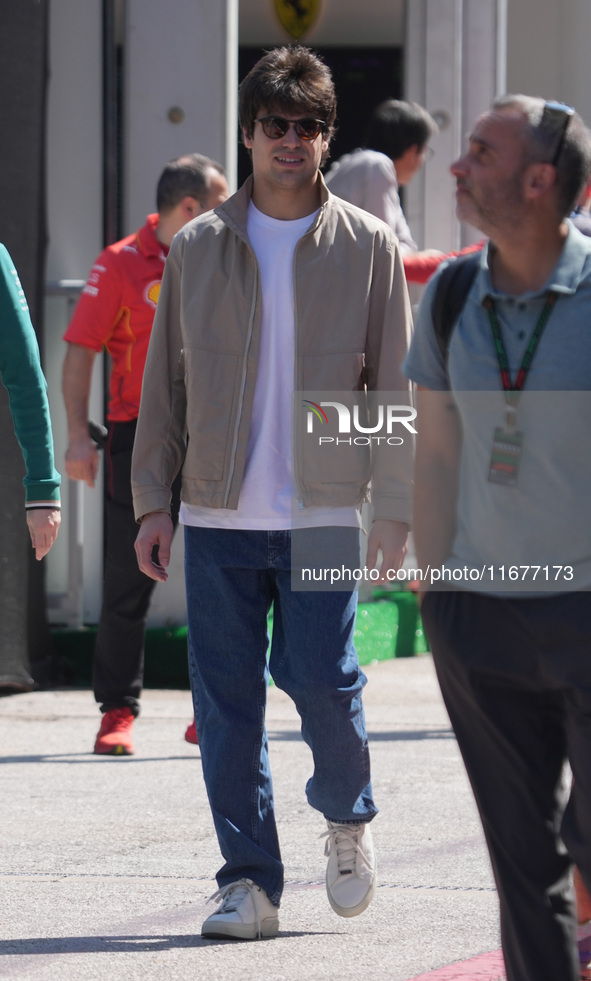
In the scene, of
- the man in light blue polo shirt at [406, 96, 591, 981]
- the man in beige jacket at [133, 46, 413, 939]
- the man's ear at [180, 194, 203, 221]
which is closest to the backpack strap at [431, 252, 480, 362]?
the man in light blue polo shirt at [406, 96, 591, 981]

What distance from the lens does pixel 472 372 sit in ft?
9.06

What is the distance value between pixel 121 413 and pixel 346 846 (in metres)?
2.66

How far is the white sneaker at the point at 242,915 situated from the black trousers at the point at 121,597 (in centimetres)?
239

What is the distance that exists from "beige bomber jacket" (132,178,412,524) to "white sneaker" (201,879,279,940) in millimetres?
895

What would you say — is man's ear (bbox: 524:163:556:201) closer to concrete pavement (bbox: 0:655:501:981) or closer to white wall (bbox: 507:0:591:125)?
concrete pavement (bbox: 0:655:501:981)

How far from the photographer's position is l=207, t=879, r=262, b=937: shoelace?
381 cm

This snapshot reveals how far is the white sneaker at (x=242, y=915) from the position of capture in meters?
3.79

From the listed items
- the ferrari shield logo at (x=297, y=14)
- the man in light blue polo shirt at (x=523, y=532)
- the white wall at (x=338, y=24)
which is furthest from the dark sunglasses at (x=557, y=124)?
the ferrari shield logo at (x=297, y=14)

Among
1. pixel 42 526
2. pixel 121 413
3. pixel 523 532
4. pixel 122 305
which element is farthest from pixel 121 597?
pixel 523 532

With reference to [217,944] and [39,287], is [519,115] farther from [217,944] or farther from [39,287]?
[39,287]

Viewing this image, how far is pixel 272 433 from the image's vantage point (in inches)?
154

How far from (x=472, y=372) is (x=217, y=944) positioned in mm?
1675

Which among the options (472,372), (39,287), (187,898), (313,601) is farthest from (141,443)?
(39,287)

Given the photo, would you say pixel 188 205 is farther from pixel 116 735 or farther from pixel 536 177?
pixel 536 177
